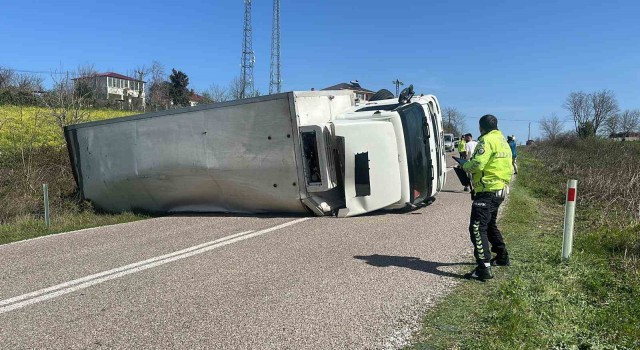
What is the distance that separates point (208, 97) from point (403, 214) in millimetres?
31887

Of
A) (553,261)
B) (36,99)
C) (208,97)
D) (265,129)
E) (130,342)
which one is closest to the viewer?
(130,342)

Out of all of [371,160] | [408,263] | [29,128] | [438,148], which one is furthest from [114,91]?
[408,263]

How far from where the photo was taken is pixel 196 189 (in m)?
9.08

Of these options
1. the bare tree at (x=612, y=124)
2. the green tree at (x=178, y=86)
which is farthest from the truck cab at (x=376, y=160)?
the bare tree at (x=612, y=124)

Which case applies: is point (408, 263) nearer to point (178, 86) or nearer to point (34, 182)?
point (34, 182)

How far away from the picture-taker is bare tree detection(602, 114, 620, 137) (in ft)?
240

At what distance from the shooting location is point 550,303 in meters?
4.00

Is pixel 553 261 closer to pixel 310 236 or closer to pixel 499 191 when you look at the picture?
pixel 499 191

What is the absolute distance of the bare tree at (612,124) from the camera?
7306cm

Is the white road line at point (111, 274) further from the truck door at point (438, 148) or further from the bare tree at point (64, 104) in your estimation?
the bare tree at point (64, 104)

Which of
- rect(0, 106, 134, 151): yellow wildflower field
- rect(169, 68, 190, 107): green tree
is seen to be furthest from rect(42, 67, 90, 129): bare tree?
rect(169, 68, 190, 107): green tree

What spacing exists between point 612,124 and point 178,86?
66138 millimetres

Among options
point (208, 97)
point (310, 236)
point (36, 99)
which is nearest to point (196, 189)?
point (310, 236)

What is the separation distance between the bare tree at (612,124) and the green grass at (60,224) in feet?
261
